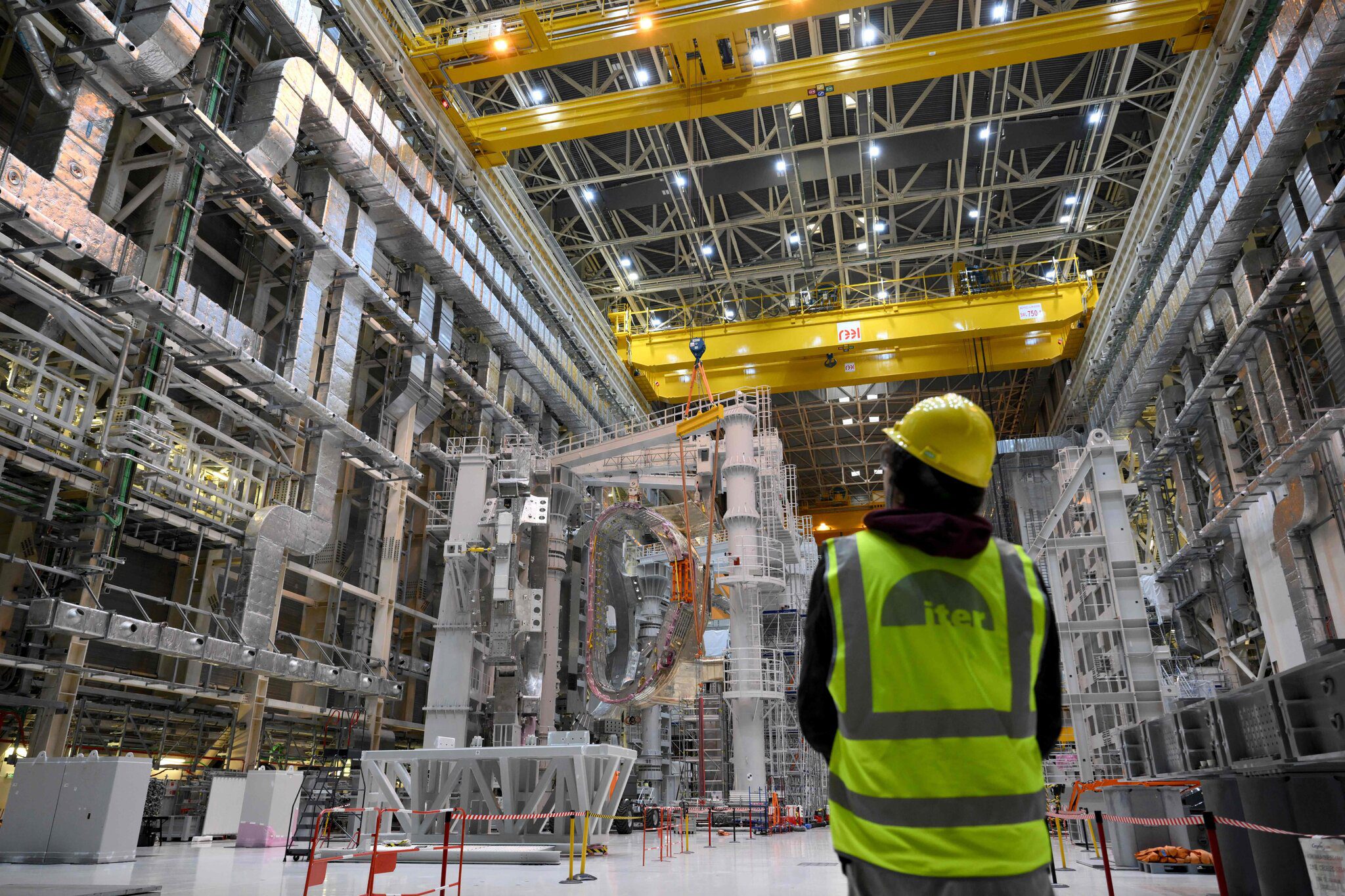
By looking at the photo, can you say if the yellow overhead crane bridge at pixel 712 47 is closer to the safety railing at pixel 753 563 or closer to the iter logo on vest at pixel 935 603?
the safety railing at pixel 753 563

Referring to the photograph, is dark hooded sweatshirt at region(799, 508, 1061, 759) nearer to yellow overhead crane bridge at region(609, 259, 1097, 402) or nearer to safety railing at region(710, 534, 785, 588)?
safety railing at region(710, 534, 785, 588)

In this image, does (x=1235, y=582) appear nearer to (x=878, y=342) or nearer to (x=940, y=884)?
(x=878, y=342)

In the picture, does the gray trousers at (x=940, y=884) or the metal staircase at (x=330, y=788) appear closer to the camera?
the gray trousers at (x=940, y=884)

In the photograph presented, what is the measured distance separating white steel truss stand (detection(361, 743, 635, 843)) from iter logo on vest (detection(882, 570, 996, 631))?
405 inches

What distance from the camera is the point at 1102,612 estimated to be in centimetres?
1352

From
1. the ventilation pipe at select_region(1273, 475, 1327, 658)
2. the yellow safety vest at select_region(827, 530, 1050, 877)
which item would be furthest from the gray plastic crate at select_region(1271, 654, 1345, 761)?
the ventilation pipe at select_region(1273, 475, 1327, 658)

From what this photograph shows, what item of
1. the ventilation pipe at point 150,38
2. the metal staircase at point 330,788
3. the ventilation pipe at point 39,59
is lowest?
the metal staircase at point 330,788

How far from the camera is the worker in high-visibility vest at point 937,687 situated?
5.30 feet

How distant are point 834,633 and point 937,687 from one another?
0.76ft

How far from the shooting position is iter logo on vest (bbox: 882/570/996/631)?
1.74 m

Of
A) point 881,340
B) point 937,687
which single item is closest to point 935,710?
point 937,687

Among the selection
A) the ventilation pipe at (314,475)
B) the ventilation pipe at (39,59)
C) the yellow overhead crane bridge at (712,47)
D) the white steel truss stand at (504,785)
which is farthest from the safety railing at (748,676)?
the ventilation pipe at (39,59)

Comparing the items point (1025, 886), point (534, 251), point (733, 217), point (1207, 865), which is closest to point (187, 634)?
point (1207, 865)

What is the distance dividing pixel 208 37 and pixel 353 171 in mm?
3568
